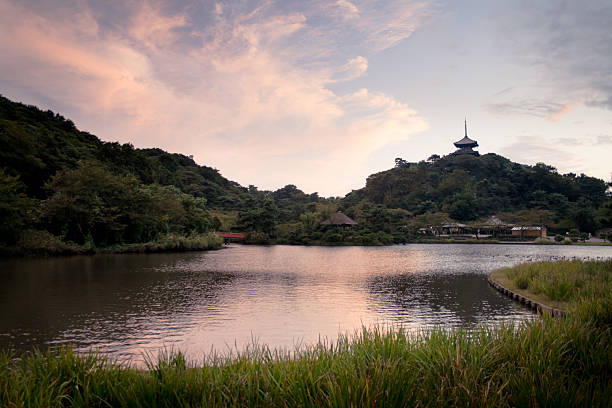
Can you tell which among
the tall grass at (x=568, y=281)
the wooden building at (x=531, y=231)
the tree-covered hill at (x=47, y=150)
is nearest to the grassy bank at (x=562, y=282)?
the tall grass at (x=568, y=281)

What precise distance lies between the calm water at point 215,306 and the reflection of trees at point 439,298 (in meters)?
0.03

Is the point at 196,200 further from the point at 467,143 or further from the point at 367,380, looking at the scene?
the point at 467,143

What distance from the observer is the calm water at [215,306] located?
27.0 feet

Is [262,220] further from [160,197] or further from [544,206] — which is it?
[544,206]

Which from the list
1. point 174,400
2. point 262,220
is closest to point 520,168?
point 262,220

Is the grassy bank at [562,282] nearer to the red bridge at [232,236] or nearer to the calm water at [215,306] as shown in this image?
the calm water at [215,306]

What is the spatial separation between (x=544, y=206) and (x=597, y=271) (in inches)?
2456

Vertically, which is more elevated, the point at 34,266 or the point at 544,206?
the point at 544,206

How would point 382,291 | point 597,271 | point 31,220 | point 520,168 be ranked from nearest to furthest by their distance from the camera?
point 597,271 → point 382,291 → point 31,220 → point 520,168

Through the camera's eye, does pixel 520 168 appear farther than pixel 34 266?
Yes

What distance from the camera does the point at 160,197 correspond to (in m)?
38.2

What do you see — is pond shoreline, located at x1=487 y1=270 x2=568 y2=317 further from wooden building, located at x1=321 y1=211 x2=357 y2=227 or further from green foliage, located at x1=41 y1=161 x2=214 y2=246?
wooden building, located at x1=321 y1=211 x2=357 y2=227

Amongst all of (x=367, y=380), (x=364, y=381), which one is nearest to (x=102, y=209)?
(x=364, y=381)

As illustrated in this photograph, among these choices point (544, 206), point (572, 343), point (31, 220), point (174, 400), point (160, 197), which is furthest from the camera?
point (544, 206)
